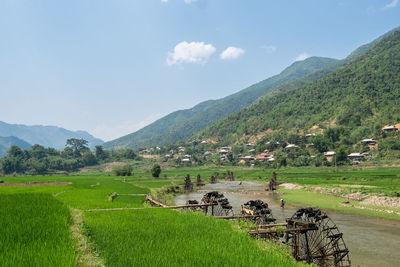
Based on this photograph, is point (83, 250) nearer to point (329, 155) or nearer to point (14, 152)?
point (329, 155)

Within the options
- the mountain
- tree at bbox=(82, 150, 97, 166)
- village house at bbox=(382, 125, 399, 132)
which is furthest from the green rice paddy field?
tree at bbox=(82, 150, 97, 166)

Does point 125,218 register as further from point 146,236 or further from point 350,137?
point 350,137

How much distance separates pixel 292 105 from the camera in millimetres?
149500

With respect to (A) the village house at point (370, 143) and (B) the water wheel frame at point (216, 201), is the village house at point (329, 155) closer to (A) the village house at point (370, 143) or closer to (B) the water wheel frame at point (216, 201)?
(A) the village house at point (370, 143)

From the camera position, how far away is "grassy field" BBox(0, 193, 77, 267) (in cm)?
504

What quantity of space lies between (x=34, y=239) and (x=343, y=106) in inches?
5007

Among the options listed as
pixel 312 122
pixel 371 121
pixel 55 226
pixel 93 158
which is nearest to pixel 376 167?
pixel 371 121

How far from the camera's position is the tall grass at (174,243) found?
649 centimetres

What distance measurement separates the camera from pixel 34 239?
6.70 metres

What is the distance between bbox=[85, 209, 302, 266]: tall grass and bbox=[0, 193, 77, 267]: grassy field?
1100mm

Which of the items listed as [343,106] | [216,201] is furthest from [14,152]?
[343,106]

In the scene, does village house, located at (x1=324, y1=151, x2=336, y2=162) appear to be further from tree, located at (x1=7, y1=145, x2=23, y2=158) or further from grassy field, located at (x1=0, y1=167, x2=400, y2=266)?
tree, located at (x1=7, y1=145, x2=23, y2=158)

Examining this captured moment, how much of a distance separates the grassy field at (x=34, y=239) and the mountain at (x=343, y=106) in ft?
331

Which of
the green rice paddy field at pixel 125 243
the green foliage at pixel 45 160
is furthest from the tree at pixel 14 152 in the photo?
the green rice paddy field at pixel 125 243
